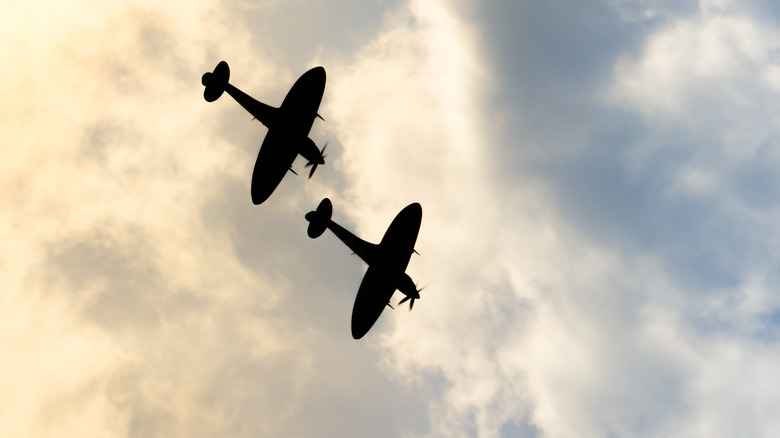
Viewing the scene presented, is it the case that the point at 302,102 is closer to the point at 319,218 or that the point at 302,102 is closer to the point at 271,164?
the point at 271,164

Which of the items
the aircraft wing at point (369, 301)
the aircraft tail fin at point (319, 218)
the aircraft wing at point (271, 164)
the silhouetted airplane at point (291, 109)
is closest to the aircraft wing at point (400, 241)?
the aircraft wing at point (369, 301)

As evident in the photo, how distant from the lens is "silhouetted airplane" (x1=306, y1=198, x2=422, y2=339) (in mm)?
40719

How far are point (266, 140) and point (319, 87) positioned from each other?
25.9ft

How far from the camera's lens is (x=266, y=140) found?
148ft

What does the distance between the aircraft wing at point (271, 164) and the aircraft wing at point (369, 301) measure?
1442cm

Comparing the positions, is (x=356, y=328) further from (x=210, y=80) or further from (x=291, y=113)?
(x=210, y=80)

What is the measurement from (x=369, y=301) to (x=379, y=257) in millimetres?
5329

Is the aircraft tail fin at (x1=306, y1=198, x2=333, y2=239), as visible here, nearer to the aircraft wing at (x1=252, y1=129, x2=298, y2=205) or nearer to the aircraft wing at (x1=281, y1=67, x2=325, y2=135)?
the aircraft wing at (x1=252, y1=129, x2=298, y2=205)

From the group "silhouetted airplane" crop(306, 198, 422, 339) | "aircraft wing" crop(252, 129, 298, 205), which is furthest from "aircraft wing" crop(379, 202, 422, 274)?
"aircraft wing" crop(252, 129, 298, 205)

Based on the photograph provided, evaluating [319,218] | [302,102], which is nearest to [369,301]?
[319,218]

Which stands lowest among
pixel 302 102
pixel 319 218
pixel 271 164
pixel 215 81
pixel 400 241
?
pixel 319 218

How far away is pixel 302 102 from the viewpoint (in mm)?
42969

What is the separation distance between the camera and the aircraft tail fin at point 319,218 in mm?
42312

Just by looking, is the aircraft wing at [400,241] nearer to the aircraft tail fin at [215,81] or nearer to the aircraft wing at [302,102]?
the aircraft wing at [302,102]
